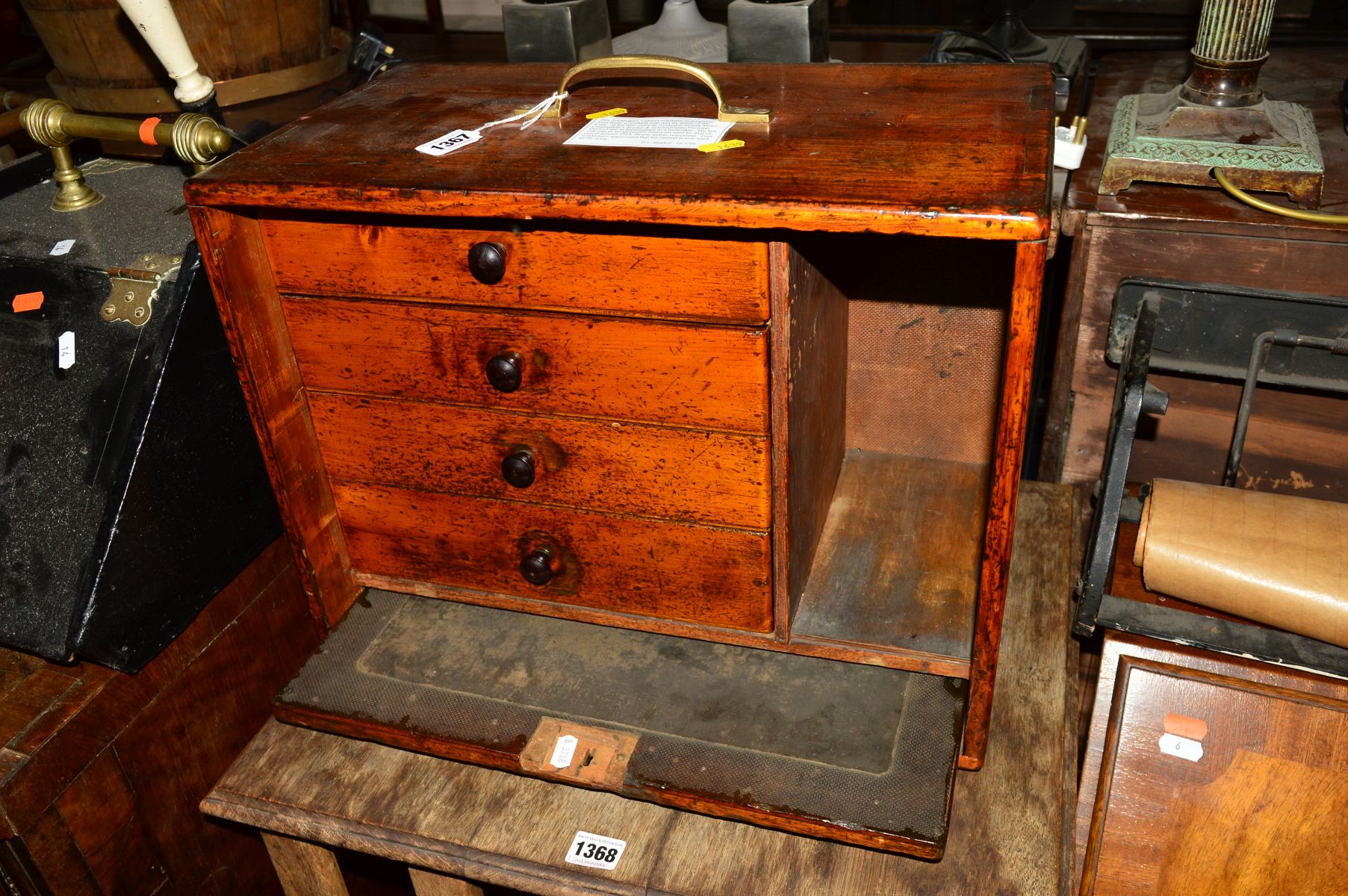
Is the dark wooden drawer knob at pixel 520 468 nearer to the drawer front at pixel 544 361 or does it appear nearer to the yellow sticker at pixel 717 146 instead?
the drawer front at pixel 544 361

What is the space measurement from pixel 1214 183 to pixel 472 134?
94 cm

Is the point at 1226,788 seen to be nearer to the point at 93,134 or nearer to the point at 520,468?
the point at 520,468

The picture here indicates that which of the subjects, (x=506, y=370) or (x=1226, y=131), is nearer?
(x=506, y=370)

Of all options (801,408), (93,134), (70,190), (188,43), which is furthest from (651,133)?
(188,43)

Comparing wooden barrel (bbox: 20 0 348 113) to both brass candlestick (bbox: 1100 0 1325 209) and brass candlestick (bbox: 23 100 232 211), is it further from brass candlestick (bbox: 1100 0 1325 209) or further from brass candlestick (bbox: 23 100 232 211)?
brass candlestick (bbox: 1100 0 1325 209)

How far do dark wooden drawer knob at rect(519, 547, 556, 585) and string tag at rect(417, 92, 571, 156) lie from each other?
0.46 m

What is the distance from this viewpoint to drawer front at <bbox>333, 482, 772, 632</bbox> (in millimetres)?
1179

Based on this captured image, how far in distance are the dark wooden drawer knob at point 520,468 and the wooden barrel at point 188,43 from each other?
960 millimetres

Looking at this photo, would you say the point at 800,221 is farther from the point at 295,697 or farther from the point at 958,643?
the point at 295,697

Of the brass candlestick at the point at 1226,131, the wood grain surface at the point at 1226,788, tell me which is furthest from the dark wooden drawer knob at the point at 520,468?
the brass candlestick at the point at 1226,131

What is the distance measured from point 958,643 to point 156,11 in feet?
3.94

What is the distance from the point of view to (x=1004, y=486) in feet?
3.14

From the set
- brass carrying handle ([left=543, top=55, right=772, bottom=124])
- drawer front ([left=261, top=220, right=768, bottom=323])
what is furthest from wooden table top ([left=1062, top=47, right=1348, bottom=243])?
drawer front ([left=261, top=220, right=768, bottom=323])

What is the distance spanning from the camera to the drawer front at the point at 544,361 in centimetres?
104
